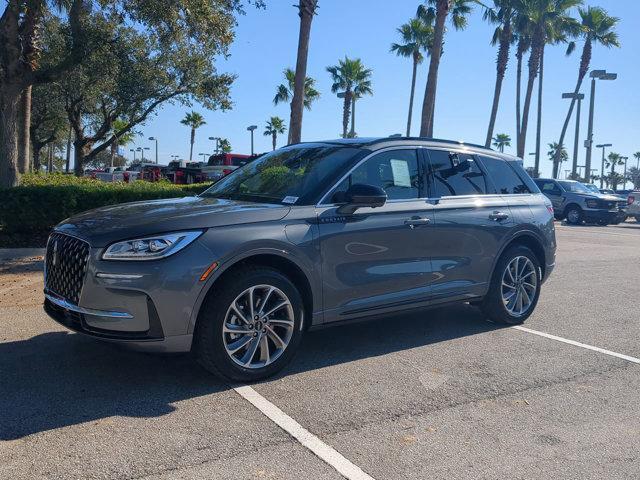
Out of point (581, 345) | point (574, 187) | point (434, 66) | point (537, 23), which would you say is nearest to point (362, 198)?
point (581, 345)

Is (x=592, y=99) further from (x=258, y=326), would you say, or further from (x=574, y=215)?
(x=258, y=326)

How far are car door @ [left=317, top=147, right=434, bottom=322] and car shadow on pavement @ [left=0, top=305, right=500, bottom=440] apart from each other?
1.79 ft

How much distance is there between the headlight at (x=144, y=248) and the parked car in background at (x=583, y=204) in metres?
22.2

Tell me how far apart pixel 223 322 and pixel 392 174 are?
2127 mm

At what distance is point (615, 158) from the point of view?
115 meters

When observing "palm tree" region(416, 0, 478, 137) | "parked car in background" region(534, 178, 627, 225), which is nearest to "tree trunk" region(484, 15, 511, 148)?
"parked car in background" region(534, 178, 627, 225)

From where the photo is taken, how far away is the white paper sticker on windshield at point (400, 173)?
5.43 metres

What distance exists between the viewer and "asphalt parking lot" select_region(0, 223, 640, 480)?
3289 millimetres

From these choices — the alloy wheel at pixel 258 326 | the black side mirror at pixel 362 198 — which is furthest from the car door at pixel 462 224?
the alloy wheel at pixel 258 326

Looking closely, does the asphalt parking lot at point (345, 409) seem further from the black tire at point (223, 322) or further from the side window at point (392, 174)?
the side window at point (392, 174)

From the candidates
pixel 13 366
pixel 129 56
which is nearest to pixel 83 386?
pixel 13 366

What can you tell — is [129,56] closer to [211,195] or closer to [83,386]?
[211,195]

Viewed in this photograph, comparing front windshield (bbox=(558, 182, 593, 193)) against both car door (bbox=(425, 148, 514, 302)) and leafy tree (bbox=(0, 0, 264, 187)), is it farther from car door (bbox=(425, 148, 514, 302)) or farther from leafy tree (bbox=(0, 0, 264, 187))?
car door (bbox=(425, 148, 514, 302))

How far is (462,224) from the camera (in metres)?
5.70
